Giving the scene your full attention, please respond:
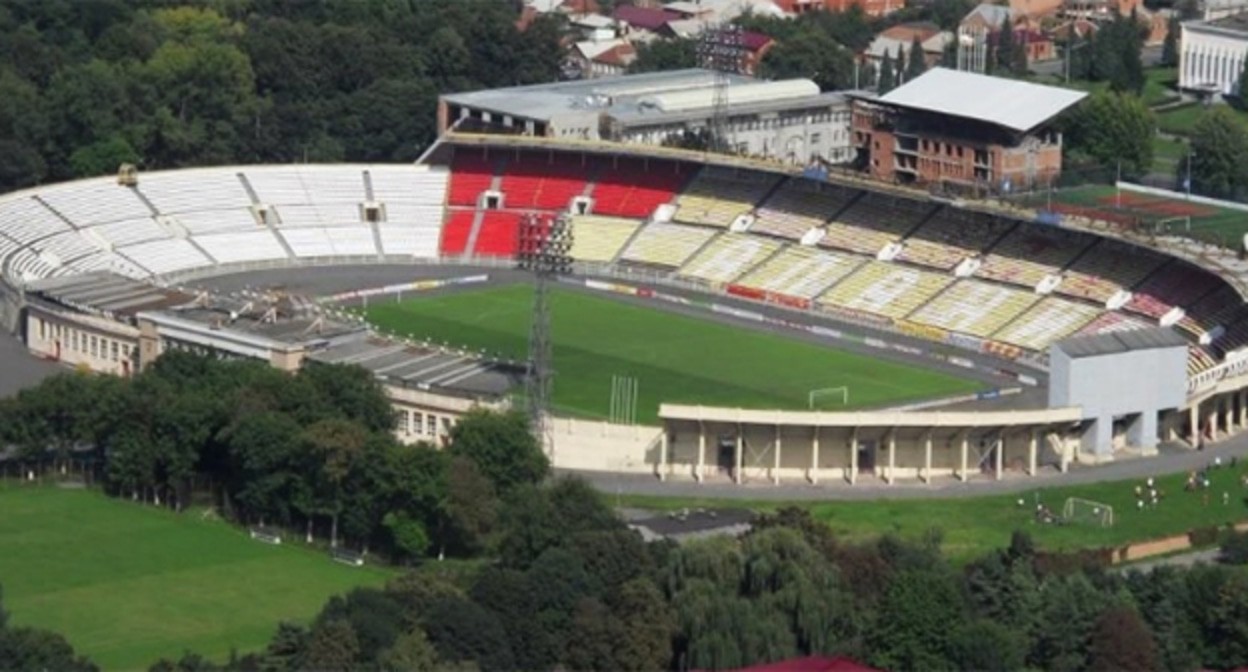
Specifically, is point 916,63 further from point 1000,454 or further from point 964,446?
point 964,446

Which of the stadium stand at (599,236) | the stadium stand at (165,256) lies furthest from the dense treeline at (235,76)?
the stadium stand at (599,236)

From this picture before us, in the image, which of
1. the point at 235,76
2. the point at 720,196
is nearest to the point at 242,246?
the point at 720,196

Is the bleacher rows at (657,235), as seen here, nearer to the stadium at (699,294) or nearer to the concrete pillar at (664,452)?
the stadium at (699,294)

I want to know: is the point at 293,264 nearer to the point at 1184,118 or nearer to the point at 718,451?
the point at 718,451

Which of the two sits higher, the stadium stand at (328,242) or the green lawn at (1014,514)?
the stadium stand at (328,242)

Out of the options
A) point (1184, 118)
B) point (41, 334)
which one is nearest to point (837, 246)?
point (41, 334)

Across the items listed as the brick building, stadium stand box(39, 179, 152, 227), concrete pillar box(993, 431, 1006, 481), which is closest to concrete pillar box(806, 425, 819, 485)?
concrete pillar box(993, 431, 1006, 481)

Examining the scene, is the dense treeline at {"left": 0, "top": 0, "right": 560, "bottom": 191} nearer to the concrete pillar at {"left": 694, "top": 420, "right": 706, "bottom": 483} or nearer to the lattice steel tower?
the lattice steel tower
